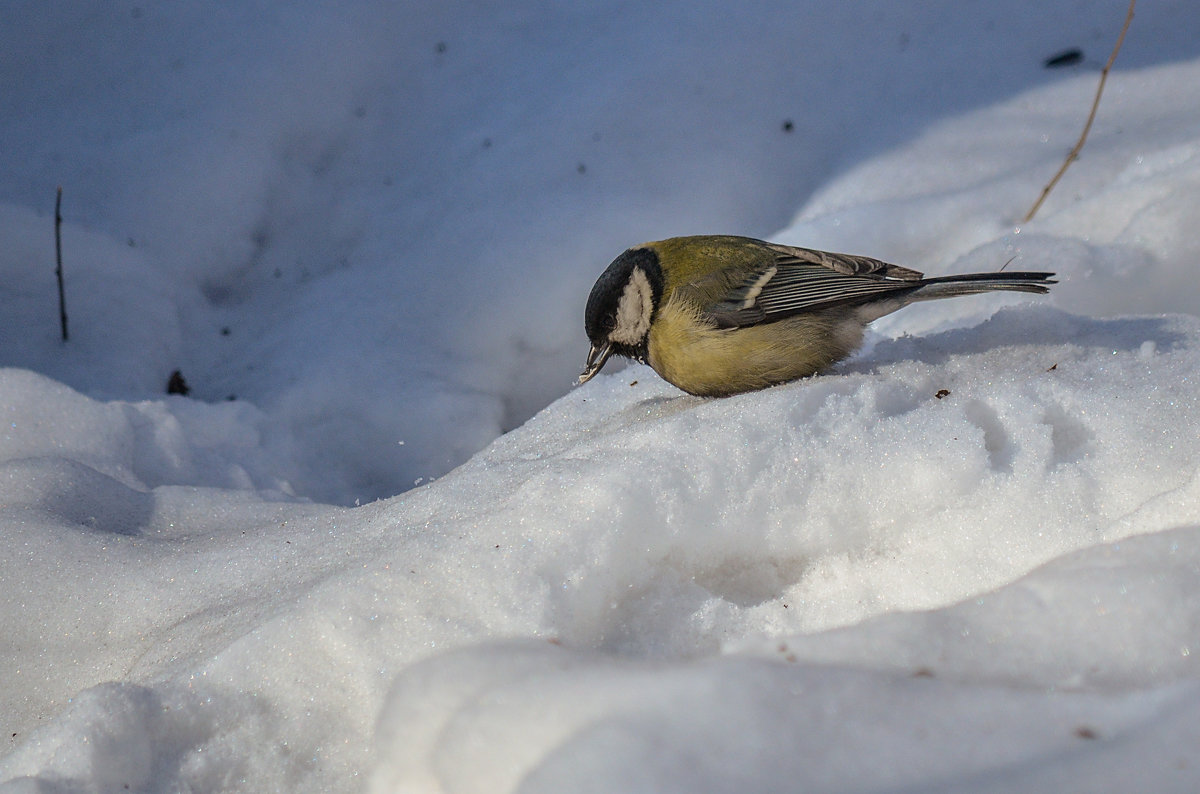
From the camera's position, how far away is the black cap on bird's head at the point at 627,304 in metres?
2.79

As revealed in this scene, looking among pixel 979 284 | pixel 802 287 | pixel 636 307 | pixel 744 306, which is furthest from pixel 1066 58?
pixel 636 307

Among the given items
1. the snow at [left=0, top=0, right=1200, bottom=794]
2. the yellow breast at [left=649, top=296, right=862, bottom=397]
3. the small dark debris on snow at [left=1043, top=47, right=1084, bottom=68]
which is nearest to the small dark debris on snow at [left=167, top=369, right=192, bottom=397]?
the snow at [left=0, top=0, right=1200, bottom=794]

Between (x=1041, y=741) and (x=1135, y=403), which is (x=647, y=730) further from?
(x=1135, y=403)

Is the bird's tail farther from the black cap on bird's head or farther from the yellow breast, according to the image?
the black cap on bird's head

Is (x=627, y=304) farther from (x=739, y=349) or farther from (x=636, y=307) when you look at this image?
(x=739, y=349)

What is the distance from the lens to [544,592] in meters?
1.89

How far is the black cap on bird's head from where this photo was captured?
2.79m

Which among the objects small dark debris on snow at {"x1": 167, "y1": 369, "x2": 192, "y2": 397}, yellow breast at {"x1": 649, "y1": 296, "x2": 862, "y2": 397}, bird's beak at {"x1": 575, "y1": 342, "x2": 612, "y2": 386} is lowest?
small dark debris on snow at {"x1": 167, "y1": 369, "x2": 192, "y2": 397}

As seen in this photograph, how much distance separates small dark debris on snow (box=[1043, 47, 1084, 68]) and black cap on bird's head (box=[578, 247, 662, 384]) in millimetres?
4022

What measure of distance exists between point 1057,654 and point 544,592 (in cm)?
97

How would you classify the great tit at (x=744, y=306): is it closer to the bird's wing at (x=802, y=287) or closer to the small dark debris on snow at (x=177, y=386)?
the bird's wing at (x=802, y=287)

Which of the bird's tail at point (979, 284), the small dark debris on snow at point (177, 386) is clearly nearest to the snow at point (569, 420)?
the small dark debris on snow at point (177, 386)

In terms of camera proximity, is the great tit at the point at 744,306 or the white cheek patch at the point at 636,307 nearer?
the great tit at the point at 744,306

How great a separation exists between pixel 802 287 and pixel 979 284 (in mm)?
513
